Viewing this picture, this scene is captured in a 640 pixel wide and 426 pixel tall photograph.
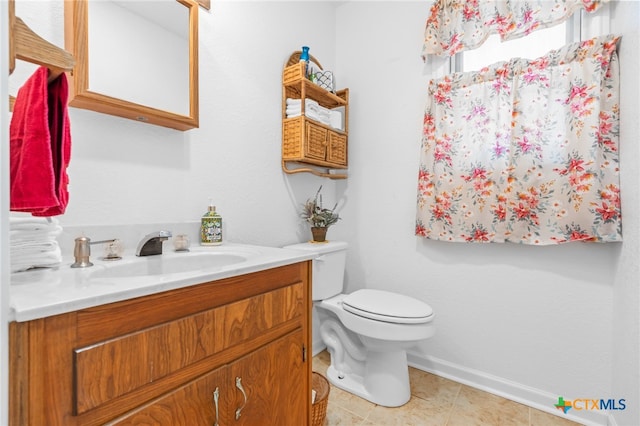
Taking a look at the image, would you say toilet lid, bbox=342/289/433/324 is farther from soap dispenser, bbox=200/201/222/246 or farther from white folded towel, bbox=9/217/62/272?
white folded towel, bbox=9/217/62/272

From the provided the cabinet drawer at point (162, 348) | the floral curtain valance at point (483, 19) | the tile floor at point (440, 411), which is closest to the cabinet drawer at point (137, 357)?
the cabinet drawer at point (162, 348)

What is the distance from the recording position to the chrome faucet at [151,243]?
1.01 m

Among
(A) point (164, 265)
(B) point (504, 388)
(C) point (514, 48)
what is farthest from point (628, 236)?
(A) point (164, 265)

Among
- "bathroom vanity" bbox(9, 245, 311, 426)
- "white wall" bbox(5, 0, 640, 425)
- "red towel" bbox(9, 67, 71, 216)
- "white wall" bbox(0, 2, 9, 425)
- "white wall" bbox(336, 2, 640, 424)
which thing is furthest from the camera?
"white wall" bbox(336, 2, 640, 424)

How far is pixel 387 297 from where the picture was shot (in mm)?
1674

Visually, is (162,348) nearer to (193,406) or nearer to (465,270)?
(193,406)

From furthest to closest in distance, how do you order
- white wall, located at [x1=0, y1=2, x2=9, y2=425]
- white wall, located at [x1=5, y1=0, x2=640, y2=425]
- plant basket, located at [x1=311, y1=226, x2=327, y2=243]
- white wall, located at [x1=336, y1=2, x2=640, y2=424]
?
plant basket, located at [x1=311, y1=226, x2=327, y2=243] → white wall, located at [x1=336, y1=2, x2=640, y2=424] → white wall, located at [x1=5, y1=0, x2=640, y2=425] → white wall, located at [x1=0, y1=2, x2=9, y2=425]

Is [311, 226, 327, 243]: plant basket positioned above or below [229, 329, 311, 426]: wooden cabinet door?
above

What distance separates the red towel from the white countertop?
0.17m

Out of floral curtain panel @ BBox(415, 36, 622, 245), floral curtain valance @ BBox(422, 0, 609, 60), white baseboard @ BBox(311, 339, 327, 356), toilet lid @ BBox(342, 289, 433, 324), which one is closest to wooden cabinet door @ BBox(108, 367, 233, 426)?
toilet lid @ BBox(342, 289, 433, 324)

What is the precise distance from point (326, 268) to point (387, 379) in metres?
0.64

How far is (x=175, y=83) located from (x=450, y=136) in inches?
55.7

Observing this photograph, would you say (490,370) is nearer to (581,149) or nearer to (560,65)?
(581,149)

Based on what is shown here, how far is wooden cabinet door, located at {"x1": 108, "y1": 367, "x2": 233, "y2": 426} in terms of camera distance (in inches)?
25.5
